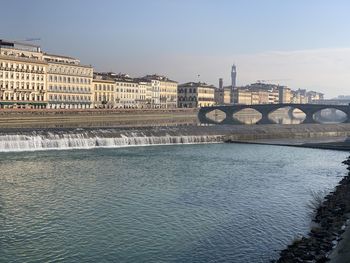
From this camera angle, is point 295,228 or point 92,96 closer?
point 295,228

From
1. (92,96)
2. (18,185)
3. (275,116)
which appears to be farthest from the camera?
(275,116)

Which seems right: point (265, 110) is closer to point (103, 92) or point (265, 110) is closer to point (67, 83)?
point (103, 92)

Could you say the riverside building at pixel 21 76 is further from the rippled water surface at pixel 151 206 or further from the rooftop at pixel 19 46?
the rippled water surface at pixel 151 206

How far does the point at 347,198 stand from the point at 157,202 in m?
11.8

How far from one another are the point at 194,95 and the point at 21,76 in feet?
253

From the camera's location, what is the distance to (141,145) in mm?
63031

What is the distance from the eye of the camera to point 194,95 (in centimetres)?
15650

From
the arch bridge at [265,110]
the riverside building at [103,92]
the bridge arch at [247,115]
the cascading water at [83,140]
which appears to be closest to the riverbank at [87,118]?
the cascading water at [83,140]

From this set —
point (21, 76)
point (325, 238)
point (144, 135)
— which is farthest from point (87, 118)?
point (325, 238)

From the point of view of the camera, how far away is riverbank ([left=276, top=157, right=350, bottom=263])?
18609mm

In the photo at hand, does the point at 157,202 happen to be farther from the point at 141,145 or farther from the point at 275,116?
the point at 275,116

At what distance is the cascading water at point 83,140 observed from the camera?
52281mm

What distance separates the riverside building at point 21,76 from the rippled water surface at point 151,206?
39.9 metres

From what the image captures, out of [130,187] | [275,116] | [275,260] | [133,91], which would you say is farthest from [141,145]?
[275,116]
